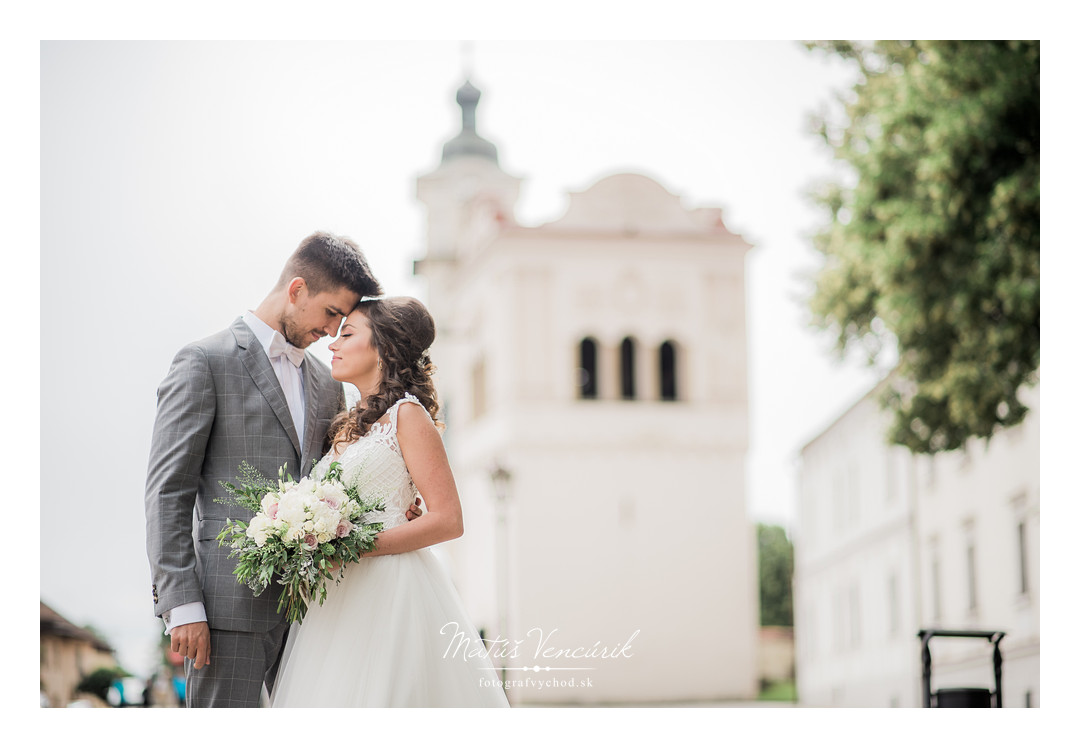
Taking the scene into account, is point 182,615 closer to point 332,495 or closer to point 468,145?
point 332,495

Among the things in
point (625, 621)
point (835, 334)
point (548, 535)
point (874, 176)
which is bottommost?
point (625, 621)

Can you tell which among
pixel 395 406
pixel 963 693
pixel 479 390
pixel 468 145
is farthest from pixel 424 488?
pixel 468 145

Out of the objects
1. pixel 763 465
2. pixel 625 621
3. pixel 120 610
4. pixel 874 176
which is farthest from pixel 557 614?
pixel 874 176

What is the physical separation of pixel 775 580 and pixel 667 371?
20.1 meters

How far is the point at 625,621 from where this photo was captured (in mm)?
29328

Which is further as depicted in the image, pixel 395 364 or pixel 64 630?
pixel 64 630

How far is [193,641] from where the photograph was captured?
447 cm

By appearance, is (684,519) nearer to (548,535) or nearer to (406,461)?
(548,535)

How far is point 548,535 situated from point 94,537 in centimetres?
1876

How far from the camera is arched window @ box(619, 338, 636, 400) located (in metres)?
31.9

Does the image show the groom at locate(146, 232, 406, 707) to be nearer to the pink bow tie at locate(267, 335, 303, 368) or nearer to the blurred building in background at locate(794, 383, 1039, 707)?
the pink bow tie at locate(267, 335, 303, 368)

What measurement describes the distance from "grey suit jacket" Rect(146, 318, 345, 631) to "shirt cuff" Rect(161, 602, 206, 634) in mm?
22
